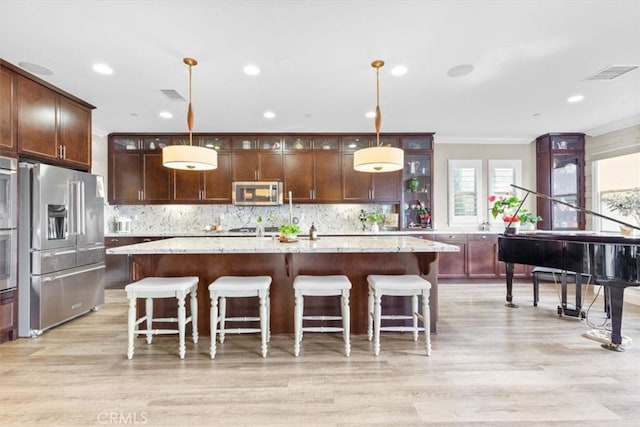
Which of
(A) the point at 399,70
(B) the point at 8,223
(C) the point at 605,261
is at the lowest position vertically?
(C) the point at 605,261

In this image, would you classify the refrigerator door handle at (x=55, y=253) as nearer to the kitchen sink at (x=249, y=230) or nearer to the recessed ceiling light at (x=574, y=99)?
the kitchen sink at (x=249, y=230)

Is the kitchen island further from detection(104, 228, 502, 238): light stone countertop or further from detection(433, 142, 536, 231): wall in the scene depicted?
detection(433, 142, 536, 231): wall

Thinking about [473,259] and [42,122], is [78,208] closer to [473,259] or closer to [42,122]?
[42,122]

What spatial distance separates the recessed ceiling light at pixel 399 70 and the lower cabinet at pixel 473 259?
308 centimetres

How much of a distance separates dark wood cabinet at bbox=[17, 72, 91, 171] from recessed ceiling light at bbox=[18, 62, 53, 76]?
145mm

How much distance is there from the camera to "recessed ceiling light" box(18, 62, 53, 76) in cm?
284

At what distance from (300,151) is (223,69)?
8.13 feet

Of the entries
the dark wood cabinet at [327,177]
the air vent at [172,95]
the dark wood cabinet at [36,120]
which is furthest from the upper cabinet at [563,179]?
the dark wood cabinet at [36,120]

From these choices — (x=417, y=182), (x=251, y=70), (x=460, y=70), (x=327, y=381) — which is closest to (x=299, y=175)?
(x=417, y=182)

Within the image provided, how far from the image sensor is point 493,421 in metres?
1.70

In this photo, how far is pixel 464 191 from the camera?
5.81 meters

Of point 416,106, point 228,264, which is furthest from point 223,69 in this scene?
point 416,106

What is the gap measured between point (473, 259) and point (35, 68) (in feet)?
20.3

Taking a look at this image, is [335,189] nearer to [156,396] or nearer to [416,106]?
[416,106]
